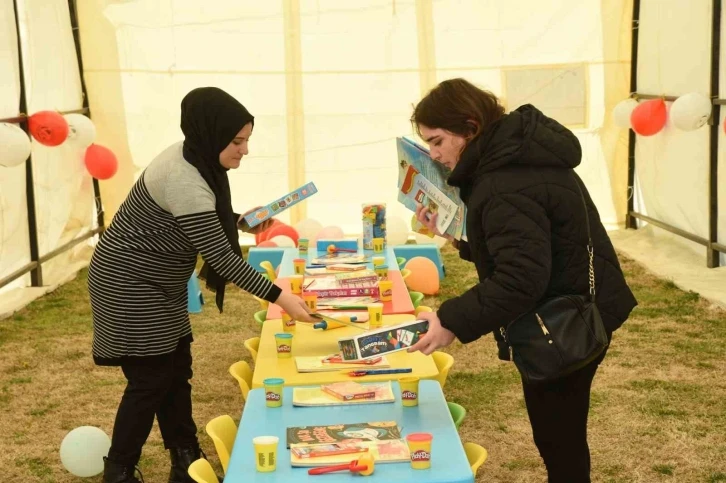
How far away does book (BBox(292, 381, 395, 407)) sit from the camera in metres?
3.01

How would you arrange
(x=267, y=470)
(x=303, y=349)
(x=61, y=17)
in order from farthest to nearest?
(x=61, y=17), (x=303, y=349), (x=267, y=470)

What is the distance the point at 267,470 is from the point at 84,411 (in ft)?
8.55

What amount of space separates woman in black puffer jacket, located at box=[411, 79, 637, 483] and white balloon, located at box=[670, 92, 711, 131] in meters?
4.79

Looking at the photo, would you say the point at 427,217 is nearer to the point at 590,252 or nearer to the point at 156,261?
the point at 590,252

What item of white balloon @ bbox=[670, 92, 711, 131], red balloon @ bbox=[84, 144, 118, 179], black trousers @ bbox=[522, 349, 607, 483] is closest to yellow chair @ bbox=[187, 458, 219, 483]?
black trousers @ bbox=[522, 349, 607, 483]

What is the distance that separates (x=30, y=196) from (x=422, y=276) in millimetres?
3170

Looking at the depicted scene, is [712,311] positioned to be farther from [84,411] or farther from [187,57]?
[187,57]

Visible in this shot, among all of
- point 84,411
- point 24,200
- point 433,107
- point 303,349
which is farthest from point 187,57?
point 433,107

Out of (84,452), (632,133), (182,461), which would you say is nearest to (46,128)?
(84,452)

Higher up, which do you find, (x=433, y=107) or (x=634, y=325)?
(x=433, y=107)

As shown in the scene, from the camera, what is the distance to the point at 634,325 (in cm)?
618

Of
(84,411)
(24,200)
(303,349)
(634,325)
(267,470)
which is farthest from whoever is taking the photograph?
(24,200)

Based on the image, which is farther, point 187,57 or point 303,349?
point 187,57

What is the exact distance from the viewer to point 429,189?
3.33 meters
